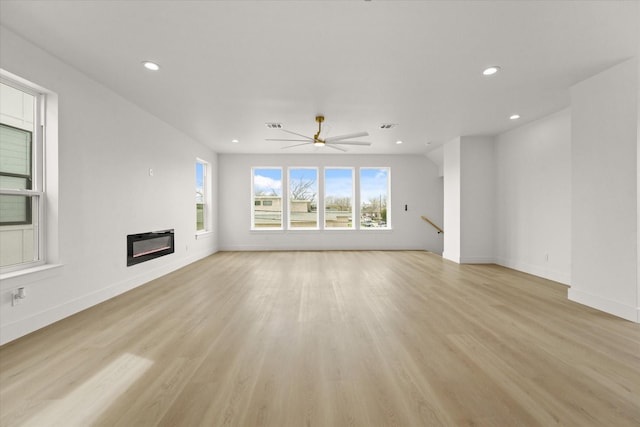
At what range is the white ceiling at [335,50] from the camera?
7.16 feet

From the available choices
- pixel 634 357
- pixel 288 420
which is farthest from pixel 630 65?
pixel 288 420

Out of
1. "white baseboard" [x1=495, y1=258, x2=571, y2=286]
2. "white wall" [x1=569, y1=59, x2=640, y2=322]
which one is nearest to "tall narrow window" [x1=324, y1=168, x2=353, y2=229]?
"white baseboard" [x1=495, y1=258, x2=571, y2=286]

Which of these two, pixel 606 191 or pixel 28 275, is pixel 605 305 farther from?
pixel 28 275

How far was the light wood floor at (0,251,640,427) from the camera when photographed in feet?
5.00

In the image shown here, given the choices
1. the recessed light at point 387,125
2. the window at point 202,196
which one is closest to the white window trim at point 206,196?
the window at point 202,196

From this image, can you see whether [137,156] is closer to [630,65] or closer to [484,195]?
[630,65]

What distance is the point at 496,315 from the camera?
2.99 meters

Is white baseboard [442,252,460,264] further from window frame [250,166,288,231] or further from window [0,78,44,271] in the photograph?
window [0,78,44,271]

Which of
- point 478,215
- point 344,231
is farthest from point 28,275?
point 478,215

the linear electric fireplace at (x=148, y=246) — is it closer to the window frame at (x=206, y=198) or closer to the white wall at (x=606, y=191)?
the window frame at (x=206, y=198)

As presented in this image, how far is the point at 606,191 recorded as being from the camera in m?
3.09

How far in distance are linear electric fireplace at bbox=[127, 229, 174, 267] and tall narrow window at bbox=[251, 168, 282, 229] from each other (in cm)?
306

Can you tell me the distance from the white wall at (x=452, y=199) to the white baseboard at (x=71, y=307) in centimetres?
594

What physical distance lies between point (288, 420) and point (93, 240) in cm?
326
